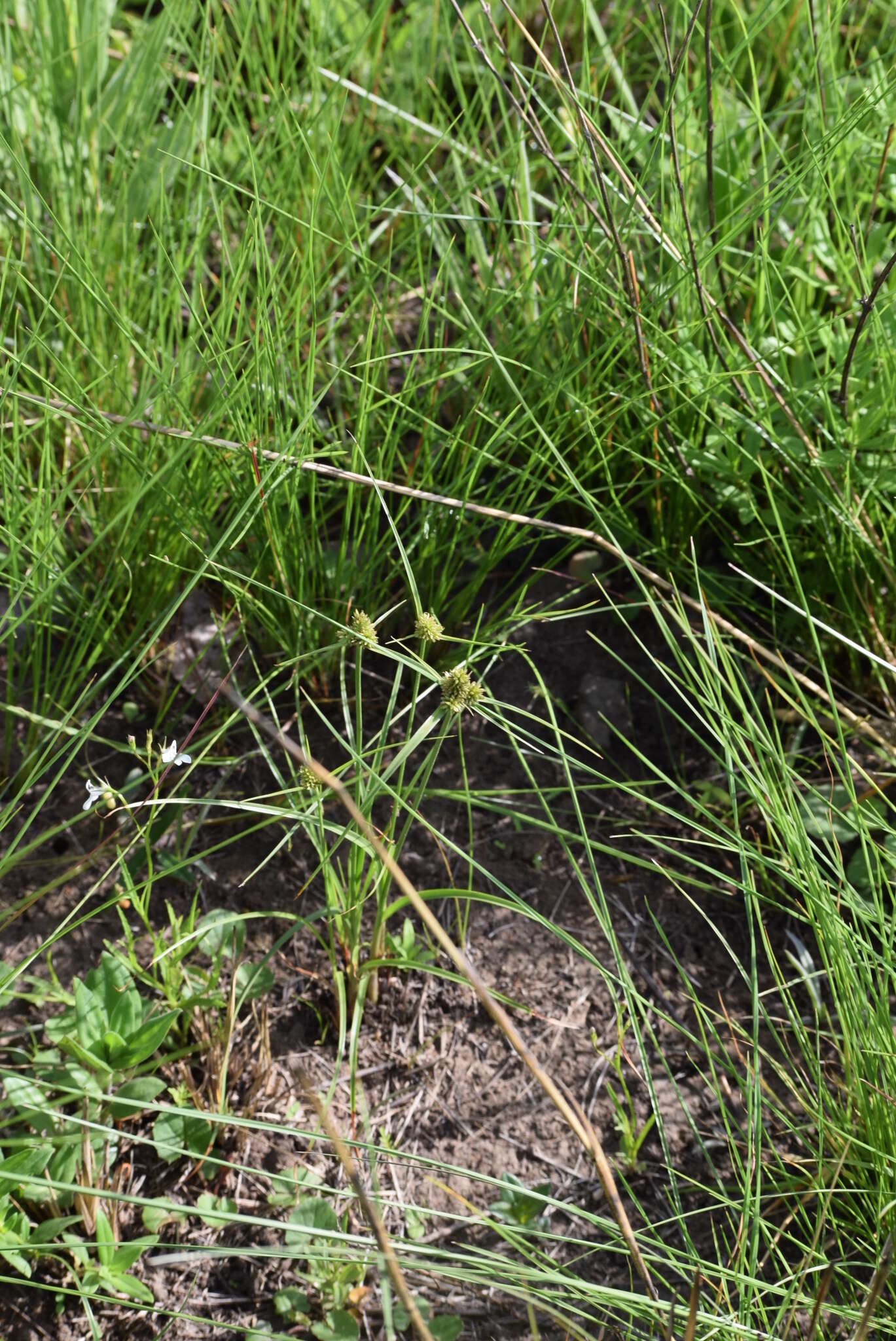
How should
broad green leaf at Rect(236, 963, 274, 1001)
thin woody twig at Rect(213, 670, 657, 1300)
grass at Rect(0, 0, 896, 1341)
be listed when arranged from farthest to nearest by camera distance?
broad green leaf at Rect(236, 963, 274, 1001) → grass at Rect(0, 0, 896, 1341) → thin woody twig at Rect(213, 670, 657, 1300)

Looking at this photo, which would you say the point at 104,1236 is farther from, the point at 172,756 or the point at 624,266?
the point at 624,266

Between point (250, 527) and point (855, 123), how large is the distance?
85 centimetres

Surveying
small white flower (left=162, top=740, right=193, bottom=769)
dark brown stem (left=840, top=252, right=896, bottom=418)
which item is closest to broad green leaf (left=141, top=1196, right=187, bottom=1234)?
small white flower (left=162, top=740, right=193, bottom=769)

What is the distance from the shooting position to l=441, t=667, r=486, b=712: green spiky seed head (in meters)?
1.00

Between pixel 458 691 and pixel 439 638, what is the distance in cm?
6

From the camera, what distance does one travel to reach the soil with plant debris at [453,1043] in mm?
1152

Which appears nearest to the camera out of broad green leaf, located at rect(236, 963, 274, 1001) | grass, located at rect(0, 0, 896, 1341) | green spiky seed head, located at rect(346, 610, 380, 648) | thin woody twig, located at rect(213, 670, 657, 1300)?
thin woody twig, located at rect(213, 670, 657, 1300)

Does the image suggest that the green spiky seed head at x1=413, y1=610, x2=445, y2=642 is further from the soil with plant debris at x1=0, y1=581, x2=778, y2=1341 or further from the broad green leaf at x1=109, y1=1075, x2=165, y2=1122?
the broad green leaf at x1=109, y1=1075, x2=165, y2=1122

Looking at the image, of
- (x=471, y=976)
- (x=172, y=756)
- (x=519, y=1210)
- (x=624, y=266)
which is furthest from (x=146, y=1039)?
(x=624, y=266)

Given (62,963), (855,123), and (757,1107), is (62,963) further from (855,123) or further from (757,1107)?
(855,123)

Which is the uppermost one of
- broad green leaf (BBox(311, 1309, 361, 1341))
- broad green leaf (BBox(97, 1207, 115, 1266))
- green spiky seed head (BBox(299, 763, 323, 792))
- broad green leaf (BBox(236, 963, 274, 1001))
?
green spiky seed head (BBox(299, 763, 323, 792))

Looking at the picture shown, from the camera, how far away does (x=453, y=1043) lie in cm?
132

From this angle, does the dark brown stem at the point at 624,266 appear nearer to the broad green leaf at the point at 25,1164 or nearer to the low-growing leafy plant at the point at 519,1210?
the low-growing leafy plant at the point at 519,1210

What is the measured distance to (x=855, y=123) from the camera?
118 cm
